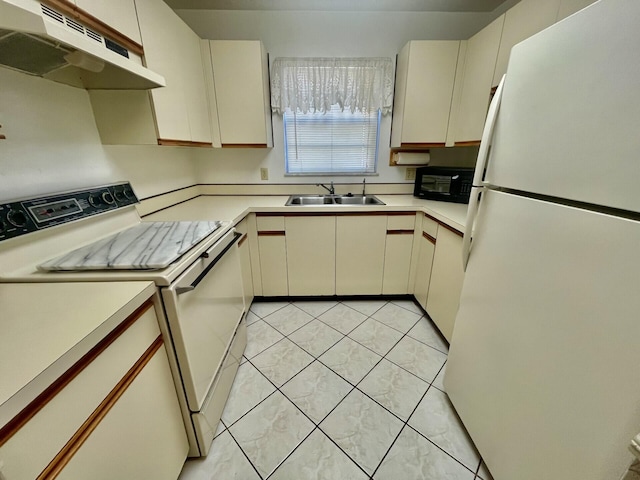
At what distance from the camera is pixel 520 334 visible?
863 mm

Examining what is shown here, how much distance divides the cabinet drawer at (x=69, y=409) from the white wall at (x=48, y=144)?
2.52ft

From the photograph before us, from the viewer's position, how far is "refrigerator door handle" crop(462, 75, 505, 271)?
0.97 metres

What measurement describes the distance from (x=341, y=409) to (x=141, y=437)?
0.92m

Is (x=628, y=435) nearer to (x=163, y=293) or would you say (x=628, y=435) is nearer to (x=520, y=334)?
(x=520, y=334)

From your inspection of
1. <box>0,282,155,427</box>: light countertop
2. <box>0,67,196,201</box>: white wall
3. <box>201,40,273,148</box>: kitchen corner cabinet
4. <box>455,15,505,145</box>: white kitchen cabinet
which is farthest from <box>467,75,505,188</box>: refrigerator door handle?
<box>0,67,196,201</box>: white wall

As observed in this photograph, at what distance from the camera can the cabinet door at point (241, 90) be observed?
192cm

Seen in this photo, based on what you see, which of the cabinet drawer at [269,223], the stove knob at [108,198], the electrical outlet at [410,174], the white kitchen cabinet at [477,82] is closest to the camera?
the stove knob at [108,198]

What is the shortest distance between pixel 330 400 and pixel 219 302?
0.81 metres

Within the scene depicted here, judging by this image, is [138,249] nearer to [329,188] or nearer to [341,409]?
[341,409]

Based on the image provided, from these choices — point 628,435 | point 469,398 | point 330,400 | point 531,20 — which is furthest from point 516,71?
point 330,400

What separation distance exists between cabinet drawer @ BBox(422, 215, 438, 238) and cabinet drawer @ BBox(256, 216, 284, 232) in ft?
3.67

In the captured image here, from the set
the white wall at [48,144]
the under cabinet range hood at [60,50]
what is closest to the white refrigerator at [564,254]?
the under cabinet range hood at [60,50]

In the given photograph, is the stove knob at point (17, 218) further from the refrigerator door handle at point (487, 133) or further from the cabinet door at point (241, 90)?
the refrigerator door handle at point (487, 133)

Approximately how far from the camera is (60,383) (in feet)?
1.73
